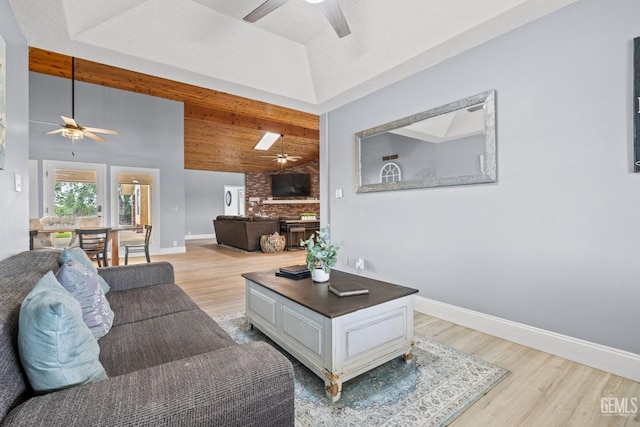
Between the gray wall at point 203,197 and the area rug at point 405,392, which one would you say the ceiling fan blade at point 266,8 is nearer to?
the area rug at point 405,392

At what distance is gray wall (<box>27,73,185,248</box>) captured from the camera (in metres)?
5.56

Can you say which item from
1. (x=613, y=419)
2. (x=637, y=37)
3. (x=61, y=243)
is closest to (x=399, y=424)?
(x=613, y=419)

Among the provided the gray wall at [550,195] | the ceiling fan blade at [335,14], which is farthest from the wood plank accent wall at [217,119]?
the gray wall at [550,195]

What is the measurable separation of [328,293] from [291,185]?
9.53 m

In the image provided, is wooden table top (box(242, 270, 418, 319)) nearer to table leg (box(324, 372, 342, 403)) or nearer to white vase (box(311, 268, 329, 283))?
white vase (box(311, 268, 329, 283))

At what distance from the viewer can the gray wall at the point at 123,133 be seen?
556cm

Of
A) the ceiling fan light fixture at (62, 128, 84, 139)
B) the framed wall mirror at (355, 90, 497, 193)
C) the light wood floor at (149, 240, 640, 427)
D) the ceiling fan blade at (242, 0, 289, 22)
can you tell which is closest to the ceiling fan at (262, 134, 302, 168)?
the ceiling fan light fixture at (62, 128, 84, 139)

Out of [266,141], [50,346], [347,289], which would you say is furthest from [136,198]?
[50,346]

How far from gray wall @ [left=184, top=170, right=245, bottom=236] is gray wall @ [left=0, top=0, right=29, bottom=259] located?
27.8ft

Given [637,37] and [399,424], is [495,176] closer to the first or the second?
[637,37]

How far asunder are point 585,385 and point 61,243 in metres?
7.46

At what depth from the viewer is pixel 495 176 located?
2.37 meters

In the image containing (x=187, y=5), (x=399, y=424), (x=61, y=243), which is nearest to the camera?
(x=399, y=424)

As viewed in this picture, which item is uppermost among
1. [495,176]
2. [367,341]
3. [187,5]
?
[187,5]
